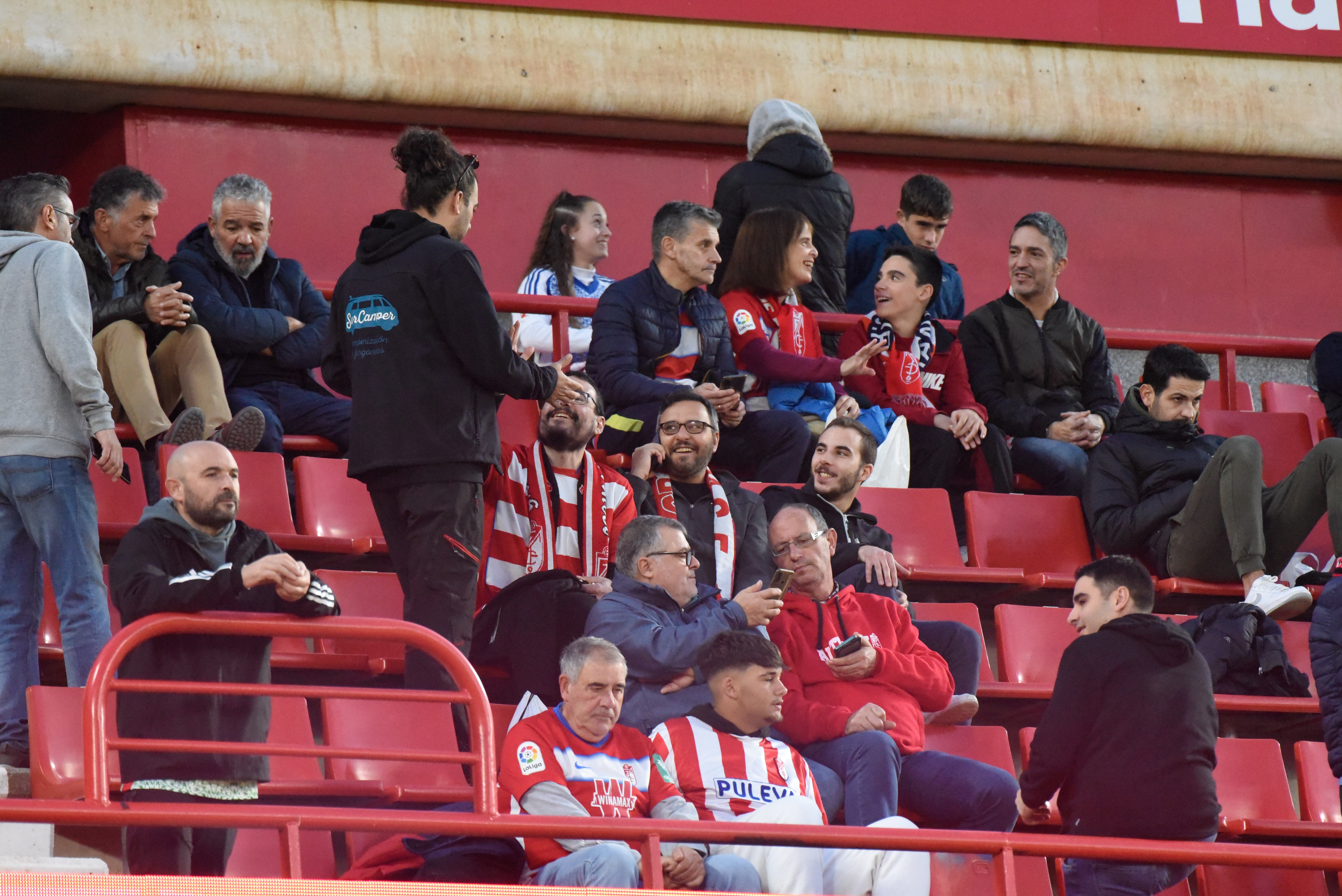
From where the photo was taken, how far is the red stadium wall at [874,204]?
791cm

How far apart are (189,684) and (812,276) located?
3.86 m

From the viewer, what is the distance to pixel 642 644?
4746mm

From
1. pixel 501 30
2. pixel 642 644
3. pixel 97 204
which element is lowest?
pixel 642 644

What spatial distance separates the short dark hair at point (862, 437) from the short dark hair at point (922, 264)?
114 cm

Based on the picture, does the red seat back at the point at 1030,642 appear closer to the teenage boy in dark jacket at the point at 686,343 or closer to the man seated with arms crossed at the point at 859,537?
the man seated with arms crossed at the point at 859,537

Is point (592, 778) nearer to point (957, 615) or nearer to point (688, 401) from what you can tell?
point (688, 401)

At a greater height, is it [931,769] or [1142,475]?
[1142,475]

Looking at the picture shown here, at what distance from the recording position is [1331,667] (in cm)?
500

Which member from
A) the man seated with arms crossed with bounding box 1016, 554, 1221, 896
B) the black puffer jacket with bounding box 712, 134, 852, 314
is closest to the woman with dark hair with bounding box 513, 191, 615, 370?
the black puffer jacket with bounding box 712, 134, 852, 314

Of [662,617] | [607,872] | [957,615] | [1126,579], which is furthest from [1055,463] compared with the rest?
[607,872]

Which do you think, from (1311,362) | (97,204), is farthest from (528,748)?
(1311,362)

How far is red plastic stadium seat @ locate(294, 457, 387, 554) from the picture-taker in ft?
18.9

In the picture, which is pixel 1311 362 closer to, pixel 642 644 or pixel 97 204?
pixel 642 644

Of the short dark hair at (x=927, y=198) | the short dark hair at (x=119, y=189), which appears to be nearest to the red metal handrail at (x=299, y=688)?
the short dark hair at (x=119, y=189)
